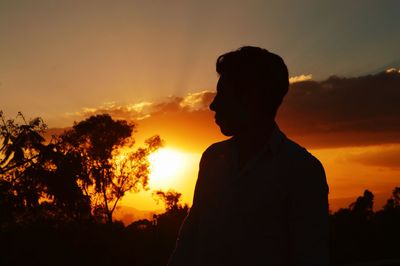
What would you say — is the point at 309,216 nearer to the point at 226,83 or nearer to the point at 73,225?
the point at 226,83

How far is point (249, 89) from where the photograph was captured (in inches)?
106

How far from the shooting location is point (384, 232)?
72.1 ft

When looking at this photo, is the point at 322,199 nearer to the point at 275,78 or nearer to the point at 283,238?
the point at 283,238

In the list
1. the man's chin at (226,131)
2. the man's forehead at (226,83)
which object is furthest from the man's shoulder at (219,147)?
the man's forehead at (226,83)

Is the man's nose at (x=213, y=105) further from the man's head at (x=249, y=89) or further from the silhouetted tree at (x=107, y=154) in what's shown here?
the silhouetted tree at (x=107, y=154)

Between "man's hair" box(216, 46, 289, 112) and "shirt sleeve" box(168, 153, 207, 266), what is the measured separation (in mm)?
567

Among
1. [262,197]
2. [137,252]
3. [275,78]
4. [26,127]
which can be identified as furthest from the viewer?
[26,127]

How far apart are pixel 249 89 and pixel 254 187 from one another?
541mm

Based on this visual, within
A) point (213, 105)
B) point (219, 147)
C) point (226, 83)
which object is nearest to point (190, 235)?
point (219, 147)

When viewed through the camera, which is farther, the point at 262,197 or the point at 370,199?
the point at 370,199

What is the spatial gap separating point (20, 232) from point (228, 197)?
16831mm

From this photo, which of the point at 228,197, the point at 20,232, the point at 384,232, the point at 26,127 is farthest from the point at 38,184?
the point at 228,197

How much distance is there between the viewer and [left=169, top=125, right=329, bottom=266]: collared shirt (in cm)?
231

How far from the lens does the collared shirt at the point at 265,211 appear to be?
2.31 meters
